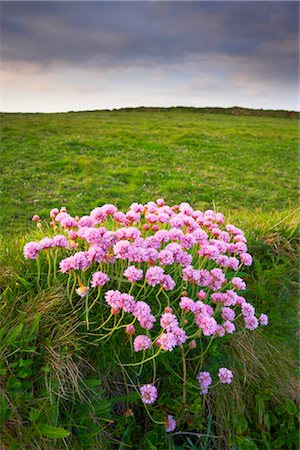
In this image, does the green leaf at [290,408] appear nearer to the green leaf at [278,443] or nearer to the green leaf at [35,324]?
the green leaf at [278,443]

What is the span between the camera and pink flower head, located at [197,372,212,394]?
9.80ft

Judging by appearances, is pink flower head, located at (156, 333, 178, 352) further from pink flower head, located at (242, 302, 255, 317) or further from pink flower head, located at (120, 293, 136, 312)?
pink flower head, located at (242, 302, 255, 317)

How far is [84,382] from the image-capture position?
2756mm

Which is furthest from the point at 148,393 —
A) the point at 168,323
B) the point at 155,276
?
the point at 155,276

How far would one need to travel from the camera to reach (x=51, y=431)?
236 cm

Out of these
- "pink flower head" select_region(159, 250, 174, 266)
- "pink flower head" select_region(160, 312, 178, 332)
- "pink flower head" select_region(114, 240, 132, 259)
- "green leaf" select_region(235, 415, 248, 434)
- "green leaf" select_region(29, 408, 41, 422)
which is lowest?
"green leaf" select_region(235, 415, 248, 434)

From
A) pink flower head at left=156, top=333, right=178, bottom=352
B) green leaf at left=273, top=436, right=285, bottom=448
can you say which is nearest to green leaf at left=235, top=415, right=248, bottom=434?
green leaf at left=273, top=436, right=285, bottom=448

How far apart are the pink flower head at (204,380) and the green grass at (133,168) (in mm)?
3919

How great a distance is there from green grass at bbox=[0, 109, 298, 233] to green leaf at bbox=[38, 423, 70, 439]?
16.1 feet

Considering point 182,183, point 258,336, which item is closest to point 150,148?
point 182,183

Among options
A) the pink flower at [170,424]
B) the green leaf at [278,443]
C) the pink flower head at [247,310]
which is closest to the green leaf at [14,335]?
the pink flower at [170,424]

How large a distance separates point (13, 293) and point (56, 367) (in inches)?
29.6

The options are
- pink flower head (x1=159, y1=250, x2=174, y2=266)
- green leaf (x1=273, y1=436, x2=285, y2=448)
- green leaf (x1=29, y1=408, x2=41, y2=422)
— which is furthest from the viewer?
green leaf (x1=273, y1=436, x2=285, y2=448)

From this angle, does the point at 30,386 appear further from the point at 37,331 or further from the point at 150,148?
the point at 150,148
